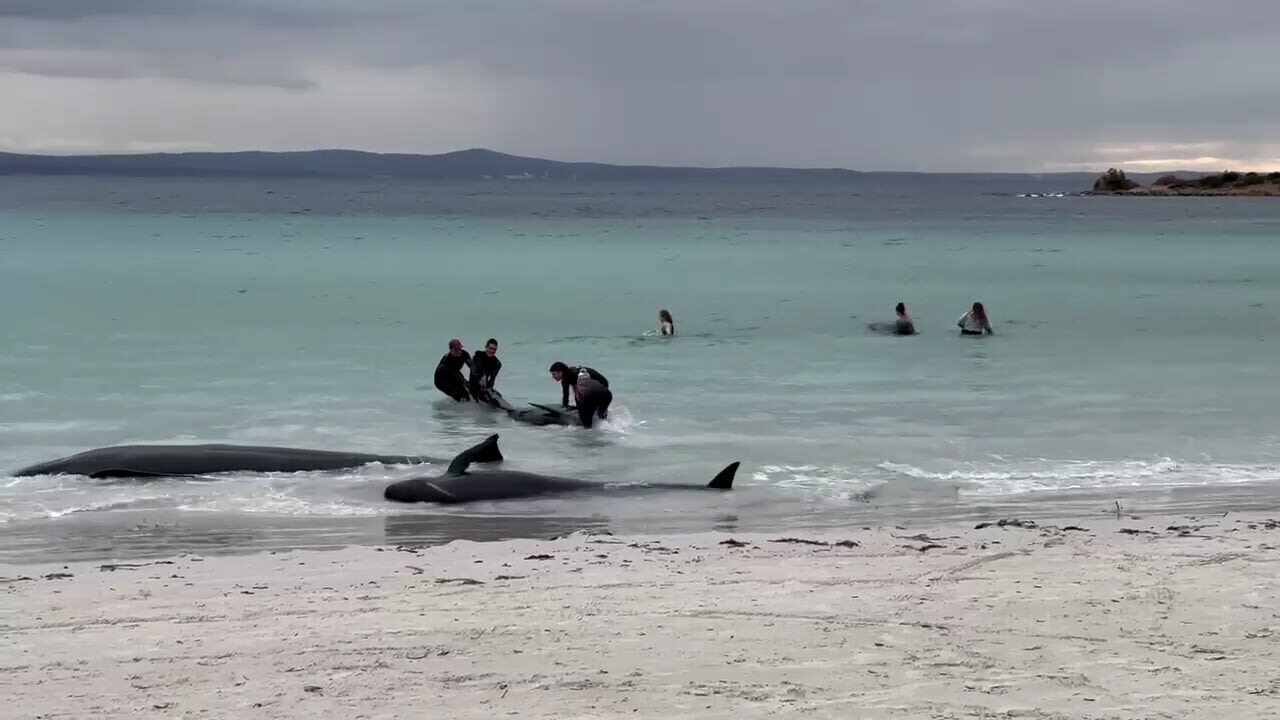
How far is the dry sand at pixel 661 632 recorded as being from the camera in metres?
7.03

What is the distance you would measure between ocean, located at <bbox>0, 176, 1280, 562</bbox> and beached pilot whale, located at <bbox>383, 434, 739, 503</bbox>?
243 millimetres

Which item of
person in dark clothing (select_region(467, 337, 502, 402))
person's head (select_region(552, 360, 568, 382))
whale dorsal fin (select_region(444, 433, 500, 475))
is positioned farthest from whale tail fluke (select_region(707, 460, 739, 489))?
person in dark clothing (select_region(467, 337, 502, 402))

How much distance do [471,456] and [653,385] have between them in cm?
1033

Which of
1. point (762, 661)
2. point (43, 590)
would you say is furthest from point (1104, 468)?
point (43, 590)

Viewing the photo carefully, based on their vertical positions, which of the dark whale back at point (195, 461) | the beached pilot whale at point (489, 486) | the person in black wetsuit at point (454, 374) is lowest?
the beached pilot whale at point (489, 486)

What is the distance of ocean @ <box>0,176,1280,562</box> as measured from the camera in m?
13.7

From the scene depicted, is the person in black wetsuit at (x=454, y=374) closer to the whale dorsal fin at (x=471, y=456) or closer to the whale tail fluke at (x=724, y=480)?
the whale dorsal fin at (x=471, y=456)

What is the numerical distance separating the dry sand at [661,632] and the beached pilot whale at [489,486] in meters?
2.37

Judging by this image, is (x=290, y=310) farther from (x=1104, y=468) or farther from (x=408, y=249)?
(x=408, y=249)

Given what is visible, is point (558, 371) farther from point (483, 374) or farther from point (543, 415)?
point (483, 374)

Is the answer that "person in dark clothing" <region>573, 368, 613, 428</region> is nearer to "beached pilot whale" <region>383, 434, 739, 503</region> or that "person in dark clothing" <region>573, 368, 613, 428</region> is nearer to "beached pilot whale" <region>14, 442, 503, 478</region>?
"beached pilot whale" <region>14, 442, 503, 478</region>

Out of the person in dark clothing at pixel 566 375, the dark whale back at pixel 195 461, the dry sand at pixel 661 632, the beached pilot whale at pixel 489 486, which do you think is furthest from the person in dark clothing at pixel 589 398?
the dry sand at pixel 661 632

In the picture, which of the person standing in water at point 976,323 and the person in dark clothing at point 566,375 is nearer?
the person in dark clothing at point 566,375

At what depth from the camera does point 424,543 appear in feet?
39.1
